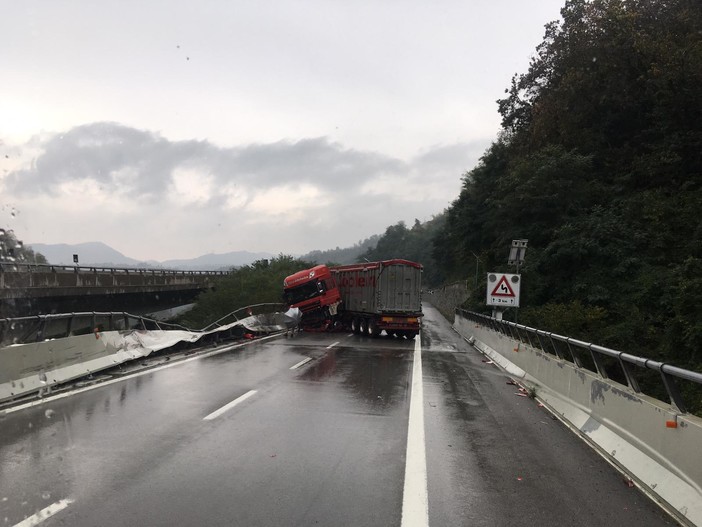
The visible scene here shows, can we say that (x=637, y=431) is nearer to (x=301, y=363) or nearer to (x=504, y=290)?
(x=301, y=363)

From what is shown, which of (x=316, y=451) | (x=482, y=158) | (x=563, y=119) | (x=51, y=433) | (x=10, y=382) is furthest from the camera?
(x=482, y=158)

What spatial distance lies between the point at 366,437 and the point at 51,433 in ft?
12.8

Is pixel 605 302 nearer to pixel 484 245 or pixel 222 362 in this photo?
pixel 222 362

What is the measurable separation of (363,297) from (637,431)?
21162mm

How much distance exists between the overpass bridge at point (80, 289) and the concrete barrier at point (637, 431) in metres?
18.1

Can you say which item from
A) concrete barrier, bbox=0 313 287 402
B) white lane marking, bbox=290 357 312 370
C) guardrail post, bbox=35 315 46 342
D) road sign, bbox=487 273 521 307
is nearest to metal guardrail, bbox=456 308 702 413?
road sign, bbox=487 273 521 307

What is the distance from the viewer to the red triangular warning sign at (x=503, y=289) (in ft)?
64.3

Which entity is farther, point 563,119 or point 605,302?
point 563,119

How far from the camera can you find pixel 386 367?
14.5 metres

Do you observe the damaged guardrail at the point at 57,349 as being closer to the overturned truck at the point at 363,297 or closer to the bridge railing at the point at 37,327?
the bridge railing at the point at 37,327

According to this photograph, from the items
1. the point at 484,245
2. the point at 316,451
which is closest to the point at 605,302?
the point at 316,451

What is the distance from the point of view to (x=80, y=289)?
3634 cm

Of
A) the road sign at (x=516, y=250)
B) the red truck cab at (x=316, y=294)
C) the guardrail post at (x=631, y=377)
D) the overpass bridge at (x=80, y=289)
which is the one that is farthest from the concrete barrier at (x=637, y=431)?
the red truck cab at (x=316, y=294)

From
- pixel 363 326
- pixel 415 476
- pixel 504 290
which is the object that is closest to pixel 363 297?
pixel 363 326
